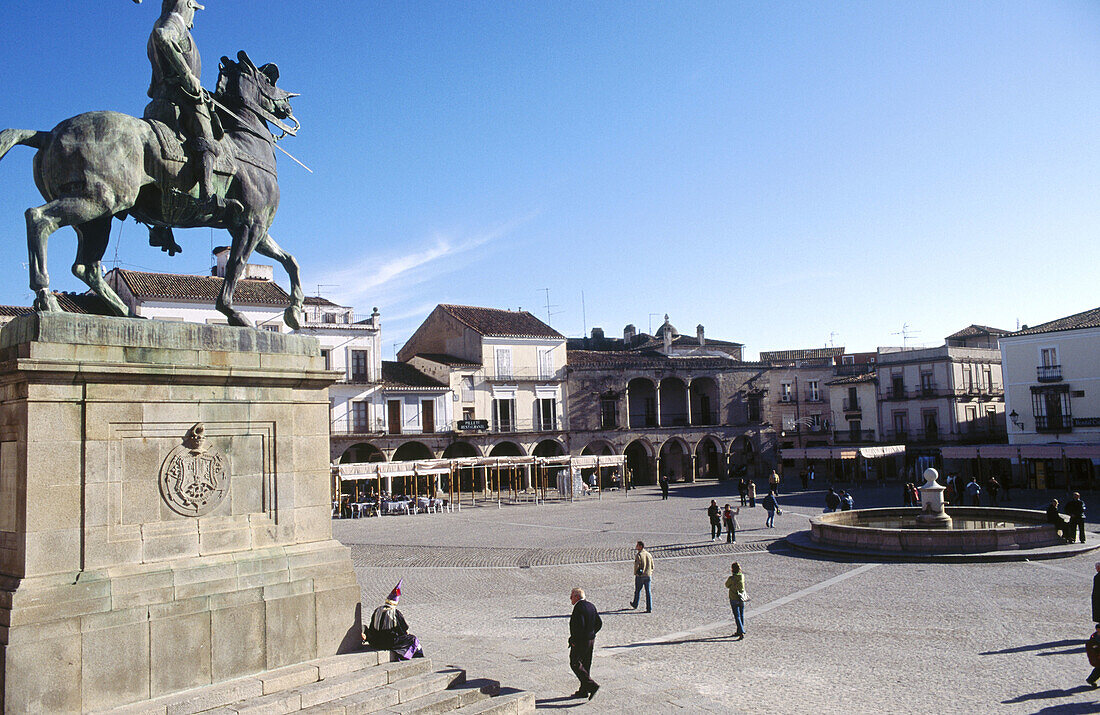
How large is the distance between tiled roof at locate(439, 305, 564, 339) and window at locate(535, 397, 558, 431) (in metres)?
3.73

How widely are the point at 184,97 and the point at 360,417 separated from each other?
103 ft

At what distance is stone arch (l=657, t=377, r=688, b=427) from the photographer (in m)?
50.0

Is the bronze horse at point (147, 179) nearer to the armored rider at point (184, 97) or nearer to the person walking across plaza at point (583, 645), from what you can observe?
the armored rider at point (184, 97)

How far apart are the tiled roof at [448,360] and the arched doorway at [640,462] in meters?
11.0

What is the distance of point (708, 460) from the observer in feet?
168

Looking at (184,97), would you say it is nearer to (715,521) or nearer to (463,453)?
(715,521)

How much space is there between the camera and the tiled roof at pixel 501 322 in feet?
144

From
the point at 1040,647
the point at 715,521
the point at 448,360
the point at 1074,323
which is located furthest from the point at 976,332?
the point at 1040,647

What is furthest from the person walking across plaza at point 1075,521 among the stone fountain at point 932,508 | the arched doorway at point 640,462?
the arched doorway at point 640,462

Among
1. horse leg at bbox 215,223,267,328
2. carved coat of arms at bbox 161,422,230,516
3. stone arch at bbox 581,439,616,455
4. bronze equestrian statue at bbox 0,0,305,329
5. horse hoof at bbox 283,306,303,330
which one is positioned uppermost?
bronze equestrian statue at bbox 0,0,305,329

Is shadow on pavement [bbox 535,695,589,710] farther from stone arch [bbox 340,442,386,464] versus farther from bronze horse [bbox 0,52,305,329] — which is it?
stone arch [bbox 340,442,386,464]

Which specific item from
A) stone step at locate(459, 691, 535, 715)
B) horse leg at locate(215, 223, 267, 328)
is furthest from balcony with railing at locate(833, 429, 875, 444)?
horse leg at locate(215, 223, 267, 328)

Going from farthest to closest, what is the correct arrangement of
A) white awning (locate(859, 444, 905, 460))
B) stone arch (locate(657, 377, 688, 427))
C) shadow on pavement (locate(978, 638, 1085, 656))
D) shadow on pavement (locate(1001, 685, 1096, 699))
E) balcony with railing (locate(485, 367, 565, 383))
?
1. stone arch (locate(657, 377, 688, 427))
2. balcony with railing (locate(485, 367, 565, 383))
3. white awning (locate(859, 444, 905, 460))
4. shadow on pavement (locate(978, 638, 1085, 656))
5. shadow on pavement (locate(1001, 685, 1096, 699))

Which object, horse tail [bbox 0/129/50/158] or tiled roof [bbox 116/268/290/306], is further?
tiled roof [bbox 116/268/290/306]
